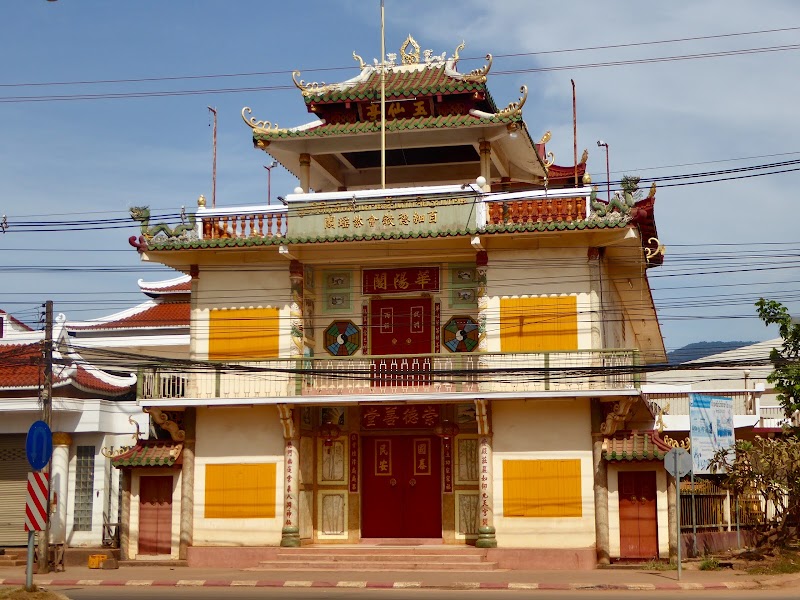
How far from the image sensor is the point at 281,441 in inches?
1117

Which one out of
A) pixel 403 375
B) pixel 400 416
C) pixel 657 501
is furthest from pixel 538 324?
pixel 657 501

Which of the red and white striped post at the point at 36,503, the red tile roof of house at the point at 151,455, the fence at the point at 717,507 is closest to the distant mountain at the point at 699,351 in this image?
the fence at the point at 717,507

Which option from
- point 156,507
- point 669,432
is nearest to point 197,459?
point 156,507

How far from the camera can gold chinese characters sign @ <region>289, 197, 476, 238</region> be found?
89.8 feet

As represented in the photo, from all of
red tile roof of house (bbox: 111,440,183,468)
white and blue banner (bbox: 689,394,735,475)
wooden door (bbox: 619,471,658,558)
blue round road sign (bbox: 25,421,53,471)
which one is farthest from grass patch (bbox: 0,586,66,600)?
white and blue banner (bbox: 689,394,735,475)

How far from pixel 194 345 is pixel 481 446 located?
25.9 feet

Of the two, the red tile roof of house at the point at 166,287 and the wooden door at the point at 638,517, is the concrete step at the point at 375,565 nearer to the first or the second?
the wooden door at the point at 638,517

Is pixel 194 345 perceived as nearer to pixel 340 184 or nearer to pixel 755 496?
pixel 340 184

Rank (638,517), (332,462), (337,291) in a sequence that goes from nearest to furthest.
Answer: (638,517) < (332,462) < (337,291)

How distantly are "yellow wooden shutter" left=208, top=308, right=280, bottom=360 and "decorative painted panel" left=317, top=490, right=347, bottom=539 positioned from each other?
155 inches

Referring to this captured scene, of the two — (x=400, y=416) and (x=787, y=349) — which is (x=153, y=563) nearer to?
(x=400, y=416)

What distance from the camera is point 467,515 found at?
92.6 ft

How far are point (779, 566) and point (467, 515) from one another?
7.53 meters

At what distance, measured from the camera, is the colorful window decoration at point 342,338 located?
29.4 m
